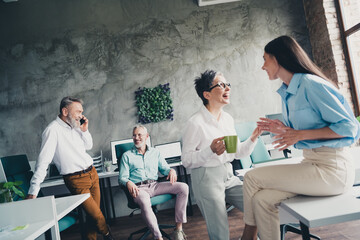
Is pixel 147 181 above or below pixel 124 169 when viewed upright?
below

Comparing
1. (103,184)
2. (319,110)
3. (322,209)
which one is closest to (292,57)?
(319,110)

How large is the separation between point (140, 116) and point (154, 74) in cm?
76

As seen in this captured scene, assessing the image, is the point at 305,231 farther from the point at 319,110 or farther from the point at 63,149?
the point at 63,149

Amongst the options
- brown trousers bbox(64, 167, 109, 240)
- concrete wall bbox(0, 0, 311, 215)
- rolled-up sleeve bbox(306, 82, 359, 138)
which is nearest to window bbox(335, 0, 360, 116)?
concrete wall bbox(0, 0, 311, 215)

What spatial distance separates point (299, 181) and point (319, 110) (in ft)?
1.15

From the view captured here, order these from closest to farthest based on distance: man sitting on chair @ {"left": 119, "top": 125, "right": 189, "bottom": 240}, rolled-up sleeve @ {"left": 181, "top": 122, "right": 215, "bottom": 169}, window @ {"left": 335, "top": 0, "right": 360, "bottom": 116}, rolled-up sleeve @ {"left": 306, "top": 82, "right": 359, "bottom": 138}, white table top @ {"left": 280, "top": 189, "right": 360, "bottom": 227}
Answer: white table top @ {"left": 280, "top": 189, "right": 360, "bottom": 227}
rolled-up sleeve @ {"left": 306, "top": 82, "right": 359, "bottom": 138}
rolled-up sleeve @ {"left": 181, "top": 122, "right": 215, "bottom": 169}
man sitting on chair @ {"left": 119, "top": 125, "right": 189, "bottom": 240}
window @ {"left": 335, "top": 0, "right": 360, "bottom": 116}

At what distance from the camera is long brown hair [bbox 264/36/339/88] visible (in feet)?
4.30

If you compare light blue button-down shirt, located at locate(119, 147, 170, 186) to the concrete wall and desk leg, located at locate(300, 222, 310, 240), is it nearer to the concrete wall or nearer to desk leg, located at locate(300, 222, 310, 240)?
the concrete wall

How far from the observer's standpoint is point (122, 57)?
14.2 feet

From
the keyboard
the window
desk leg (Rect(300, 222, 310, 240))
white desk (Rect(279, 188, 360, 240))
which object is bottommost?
desk leg (Rect(300, 222, 310, 240))

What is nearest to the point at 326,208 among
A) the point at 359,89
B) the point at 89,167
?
the point at 89,167

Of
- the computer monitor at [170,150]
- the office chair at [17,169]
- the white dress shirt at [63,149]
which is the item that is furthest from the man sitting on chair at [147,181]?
the office chair at [17,169]

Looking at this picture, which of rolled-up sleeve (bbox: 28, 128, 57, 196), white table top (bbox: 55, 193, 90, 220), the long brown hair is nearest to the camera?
the long brown hair

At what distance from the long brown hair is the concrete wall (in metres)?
2.98
